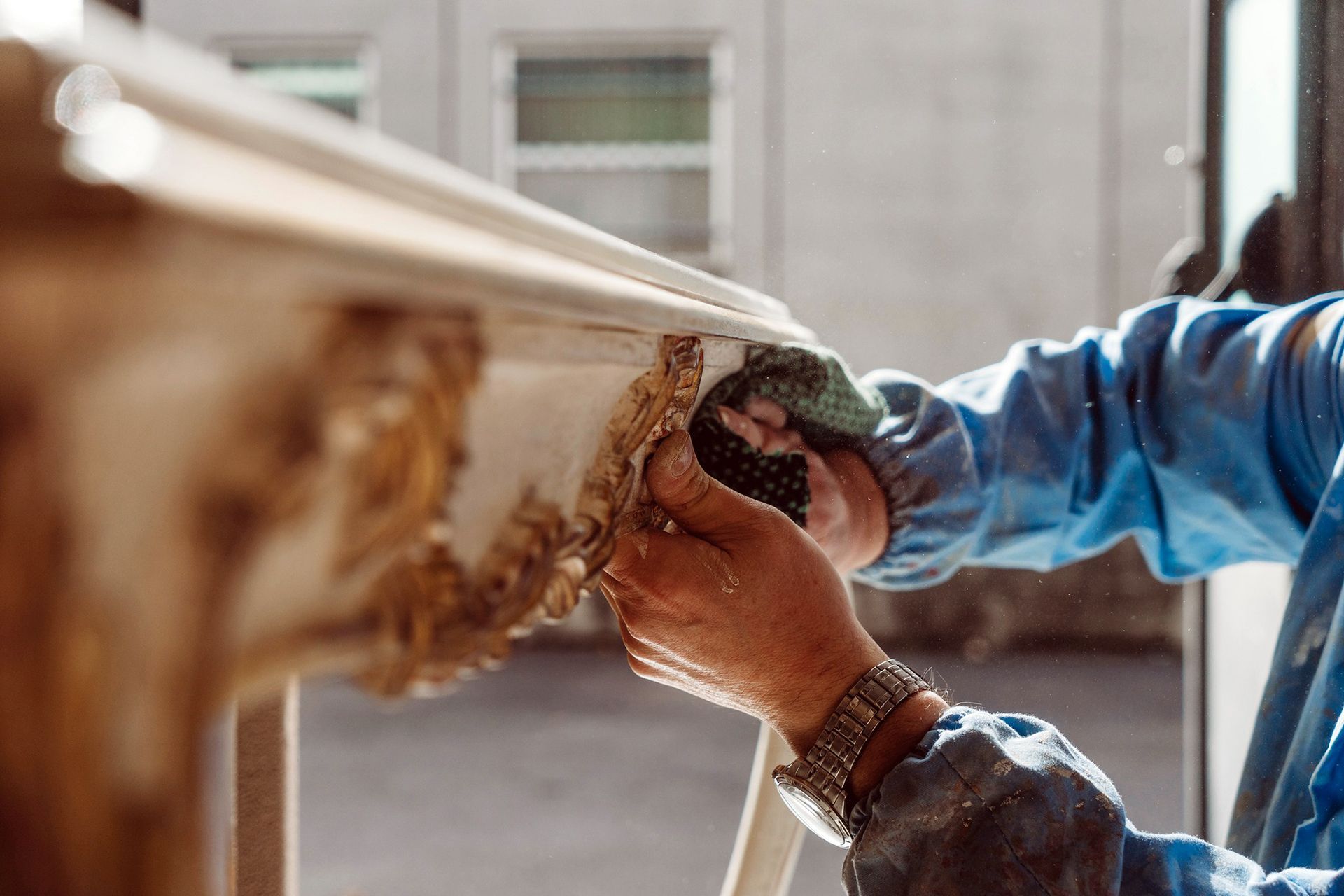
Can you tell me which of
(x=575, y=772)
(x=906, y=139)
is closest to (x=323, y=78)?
(x=906, y=139)

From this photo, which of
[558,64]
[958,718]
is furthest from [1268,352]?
[558,64]

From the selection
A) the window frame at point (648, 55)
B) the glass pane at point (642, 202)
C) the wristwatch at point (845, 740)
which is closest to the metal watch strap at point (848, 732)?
the wristwatch at point (845, 740)

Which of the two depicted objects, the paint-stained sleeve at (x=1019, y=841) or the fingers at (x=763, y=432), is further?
the fingers at (x=763, y=432)

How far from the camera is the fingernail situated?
0.46 m

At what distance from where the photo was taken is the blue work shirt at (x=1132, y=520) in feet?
1.45

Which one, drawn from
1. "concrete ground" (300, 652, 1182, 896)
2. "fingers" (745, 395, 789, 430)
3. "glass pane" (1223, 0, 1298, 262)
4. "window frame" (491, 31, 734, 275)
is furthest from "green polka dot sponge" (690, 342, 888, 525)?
"window frame" (491, 31, 734, 275)

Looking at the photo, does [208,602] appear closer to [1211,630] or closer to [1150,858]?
[1150,858]

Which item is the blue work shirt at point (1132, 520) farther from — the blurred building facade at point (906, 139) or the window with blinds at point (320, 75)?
the window with blinds at point (320, 75)

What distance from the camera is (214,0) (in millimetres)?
3486

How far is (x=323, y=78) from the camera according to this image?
3578 mm

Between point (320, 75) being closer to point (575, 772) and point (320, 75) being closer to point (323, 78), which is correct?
point (323, 78)

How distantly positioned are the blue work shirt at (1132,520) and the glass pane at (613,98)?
3.24m

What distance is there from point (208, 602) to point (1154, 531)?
804mm

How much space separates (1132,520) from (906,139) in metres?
Answer: 2.92
